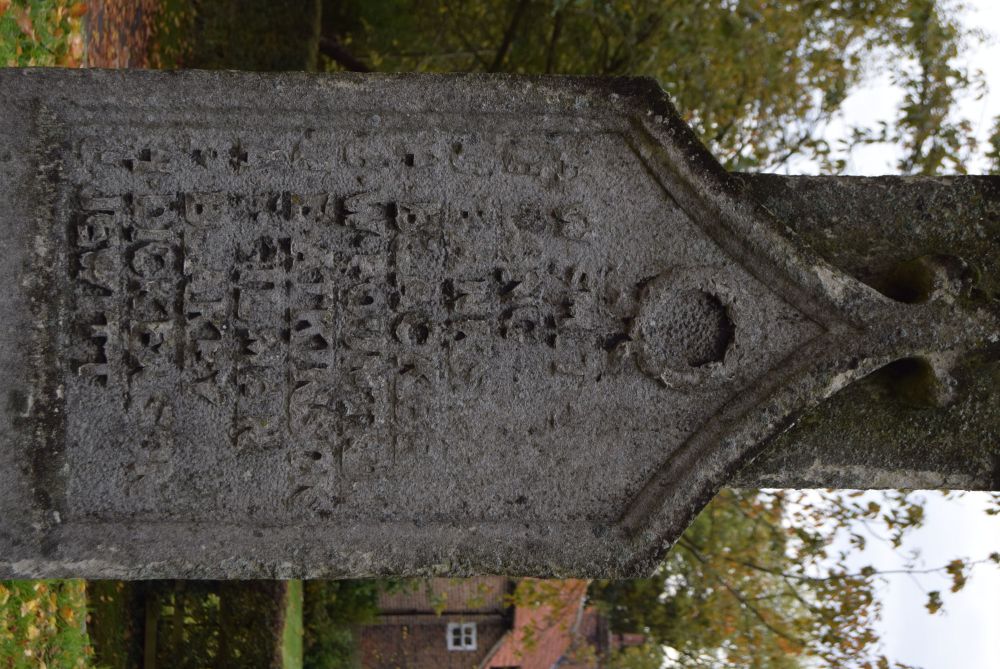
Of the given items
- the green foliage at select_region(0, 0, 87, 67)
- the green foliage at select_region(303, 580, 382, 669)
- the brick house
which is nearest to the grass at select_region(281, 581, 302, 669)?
the green foliage at select_region(303, 580, 382, 669)

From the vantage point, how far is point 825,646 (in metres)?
7.36

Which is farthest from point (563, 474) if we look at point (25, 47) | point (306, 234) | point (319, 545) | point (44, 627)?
point (25, 47)

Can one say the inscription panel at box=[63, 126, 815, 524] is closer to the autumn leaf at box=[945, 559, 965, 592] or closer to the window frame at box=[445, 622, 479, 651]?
the autumn leaf at box=[945, 559, 965, 592]

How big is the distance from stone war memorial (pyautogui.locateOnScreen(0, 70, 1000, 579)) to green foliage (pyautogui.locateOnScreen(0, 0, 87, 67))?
5.88 ft

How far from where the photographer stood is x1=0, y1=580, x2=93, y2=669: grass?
4.38 meters

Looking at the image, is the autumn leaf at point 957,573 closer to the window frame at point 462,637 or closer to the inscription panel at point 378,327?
the inscription panel at point 378,327

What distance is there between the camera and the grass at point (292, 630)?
762cm

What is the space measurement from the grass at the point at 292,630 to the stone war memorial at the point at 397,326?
4.80m

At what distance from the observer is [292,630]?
27.1ft

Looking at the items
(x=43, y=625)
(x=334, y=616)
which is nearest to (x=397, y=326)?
(x=43, y=625)

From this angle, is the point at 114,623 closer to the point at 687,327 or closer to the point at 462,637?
the point at 687,327

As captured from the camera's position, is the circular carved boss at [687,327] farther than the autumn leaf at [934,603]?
No

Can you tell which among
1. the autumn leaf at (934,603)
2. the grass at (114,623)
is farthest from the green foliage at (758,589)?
the grass at (114,623)

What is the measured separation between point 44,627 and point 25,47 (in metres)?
3.17
